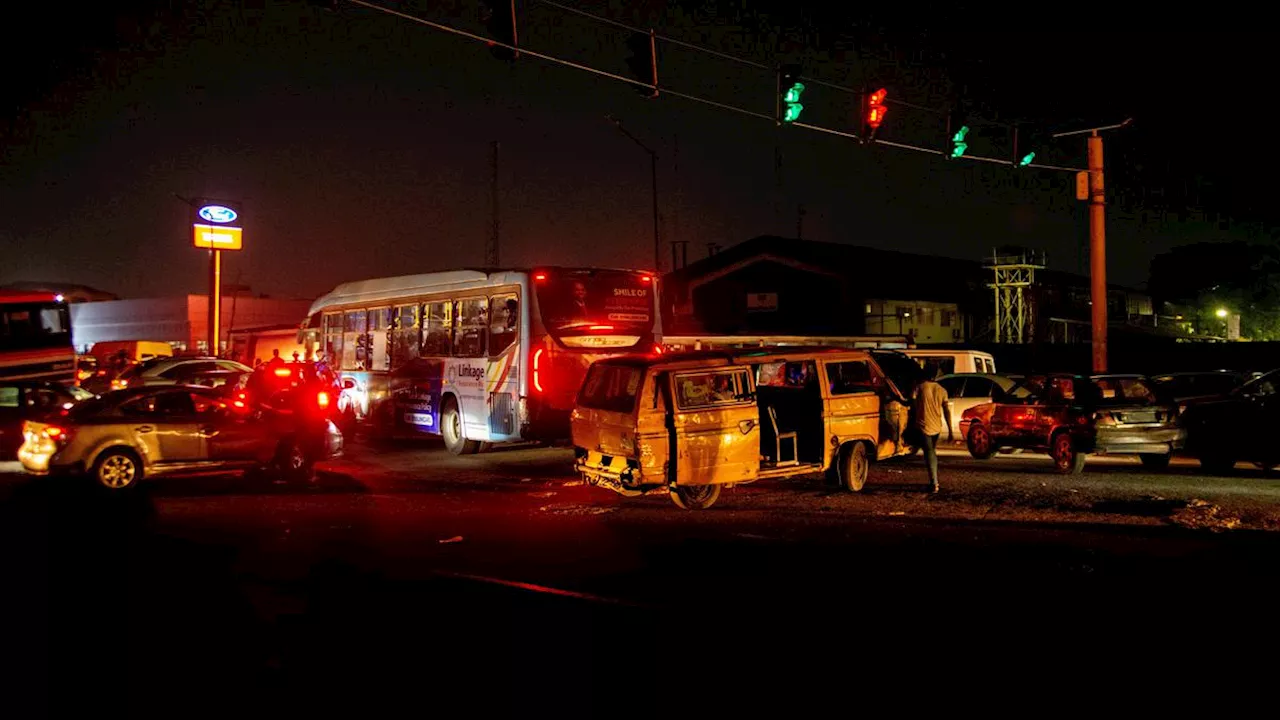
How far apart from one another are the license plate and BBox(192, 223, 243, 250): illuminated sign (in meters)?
21.0

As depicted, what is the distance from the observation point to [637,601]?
791 centimetres

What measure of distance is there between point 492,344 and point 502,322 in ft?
1.64

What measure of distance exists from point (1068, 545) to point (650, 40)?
28.2ft

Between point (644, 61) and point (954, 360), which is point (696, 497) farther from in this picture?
point (954, 360)

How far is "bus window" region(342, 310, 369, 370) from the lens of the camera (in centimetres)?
A: 2316

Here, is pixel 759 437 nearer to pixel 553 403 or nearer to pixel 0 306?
pixel 553 403

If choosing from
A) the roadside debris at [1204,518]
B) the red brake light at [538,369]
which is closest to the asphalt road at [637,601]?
the roadside debris at [1204,518]

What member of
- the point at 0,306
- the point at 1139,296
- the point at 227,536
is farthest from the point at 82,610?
the point at 1139,296

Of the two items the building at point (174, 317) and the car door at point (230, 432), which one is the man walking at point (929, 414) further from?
the building at point (174, 317)

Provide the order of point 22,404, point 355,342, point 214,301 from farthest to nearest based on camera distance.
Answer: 1. point 214,301
2. point 355,342
3. point 22,404

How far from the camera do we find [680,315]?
4825cm

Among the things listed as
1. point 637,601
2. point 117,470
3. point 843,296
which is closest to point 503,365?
point 117,470

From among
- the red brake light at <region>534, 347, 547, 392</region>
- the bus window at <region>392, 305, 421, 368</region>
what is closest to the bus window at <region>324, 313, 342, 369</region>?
the bus window at <region>392, 305, 421, 368</region>

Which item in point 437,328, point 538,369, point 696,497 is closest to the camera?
point 696,497
